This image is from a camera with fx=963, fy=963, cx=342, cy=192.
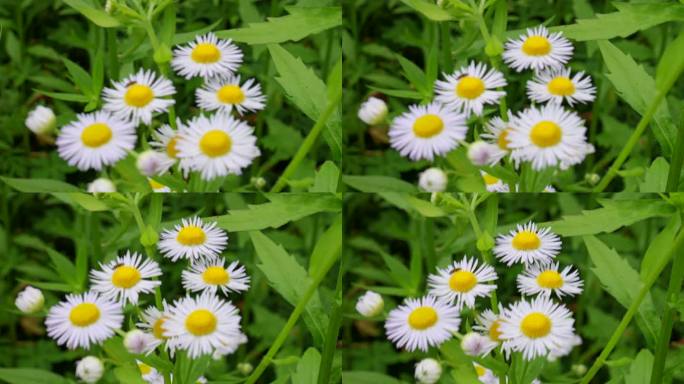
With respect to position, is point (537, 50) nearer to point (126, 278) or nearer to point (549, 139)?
point (549, 139)

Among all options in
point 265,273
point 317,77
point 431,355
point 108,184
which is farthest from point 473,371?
point 108,184

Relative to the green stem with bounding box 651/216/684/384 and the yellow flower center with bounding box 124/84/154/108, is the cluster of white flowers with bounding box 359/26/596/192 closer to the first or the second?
the green stem with bounding box 651/216/684/384

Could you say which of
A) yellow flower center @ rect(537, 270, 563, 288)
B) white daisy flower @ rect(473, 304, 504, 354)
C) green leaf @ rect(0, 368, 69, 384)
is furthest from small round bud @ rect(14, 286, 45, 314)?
yellow flower center @ rect(537, 270, 563, 288)

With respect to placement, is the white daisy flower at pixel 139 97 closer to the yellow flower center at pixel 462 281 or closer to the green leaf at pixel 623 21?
the yellow flower center at pixel 462 281

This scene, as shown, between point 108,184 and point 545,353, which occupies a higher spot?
A: point 108,184

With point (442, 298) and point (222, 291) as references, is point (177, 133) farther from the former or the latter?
point (442, 298)

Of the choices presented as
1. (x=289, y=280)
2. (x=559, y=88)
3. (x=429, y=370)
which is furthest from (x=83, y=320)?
(x=559, y=88)
